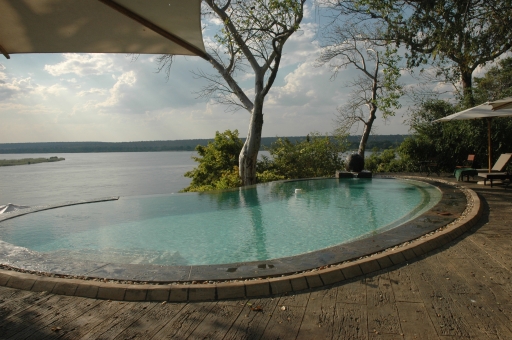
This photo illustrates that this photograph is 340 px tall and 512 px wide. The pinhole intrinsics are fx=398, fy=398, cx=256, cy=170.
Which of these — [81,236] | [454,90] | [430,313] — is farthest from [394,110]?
[430,313]

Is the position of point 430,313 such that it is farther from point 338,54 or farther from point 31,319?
point 338,54

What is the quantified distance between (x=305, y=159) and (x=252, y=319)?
13.8 meters

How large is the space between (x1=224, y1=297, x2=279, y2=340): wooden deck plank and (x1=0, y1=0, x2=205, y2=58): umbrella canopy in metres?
1.79

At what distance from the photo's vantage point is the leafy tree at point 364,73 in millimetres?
16359

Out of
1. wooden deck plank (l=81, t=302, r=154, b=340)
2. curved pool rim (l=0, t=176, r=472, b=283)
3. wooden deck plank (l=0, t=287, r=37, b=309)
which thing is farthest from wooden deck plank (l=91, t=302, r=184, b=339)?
wooden deck plank (l=0, t=287, r=37, b=309)

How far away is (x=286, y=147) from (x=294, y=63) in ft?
12.0

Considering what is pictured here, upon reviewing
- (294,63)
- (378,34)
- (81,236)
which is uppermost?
(378,34)

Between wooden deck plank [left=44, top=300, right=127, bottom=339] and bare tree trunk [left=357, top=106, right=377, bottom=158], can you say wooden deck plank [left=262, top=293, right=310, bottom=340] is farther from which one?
bare tree trunk [left=357, top=106, right=377, bottom=158]

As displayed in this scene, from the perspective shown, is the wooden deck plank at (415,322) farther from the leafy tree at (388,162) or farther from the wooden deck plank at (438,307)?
the leafy tree at (388,162)

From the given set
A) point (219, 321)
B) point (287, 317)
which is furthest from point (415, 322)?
point (219, 321)

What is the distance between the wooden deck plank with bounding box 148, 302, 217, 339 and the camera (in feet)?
7.79

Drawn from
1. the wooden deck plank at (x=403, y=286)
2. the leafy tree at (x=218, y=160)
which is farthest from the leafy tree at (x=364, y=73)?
the wooden deck plank at (x=403, y=286)

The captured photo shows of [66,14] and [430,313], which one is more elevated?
[66,14]

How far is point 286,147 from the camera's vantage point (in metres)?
17.1
